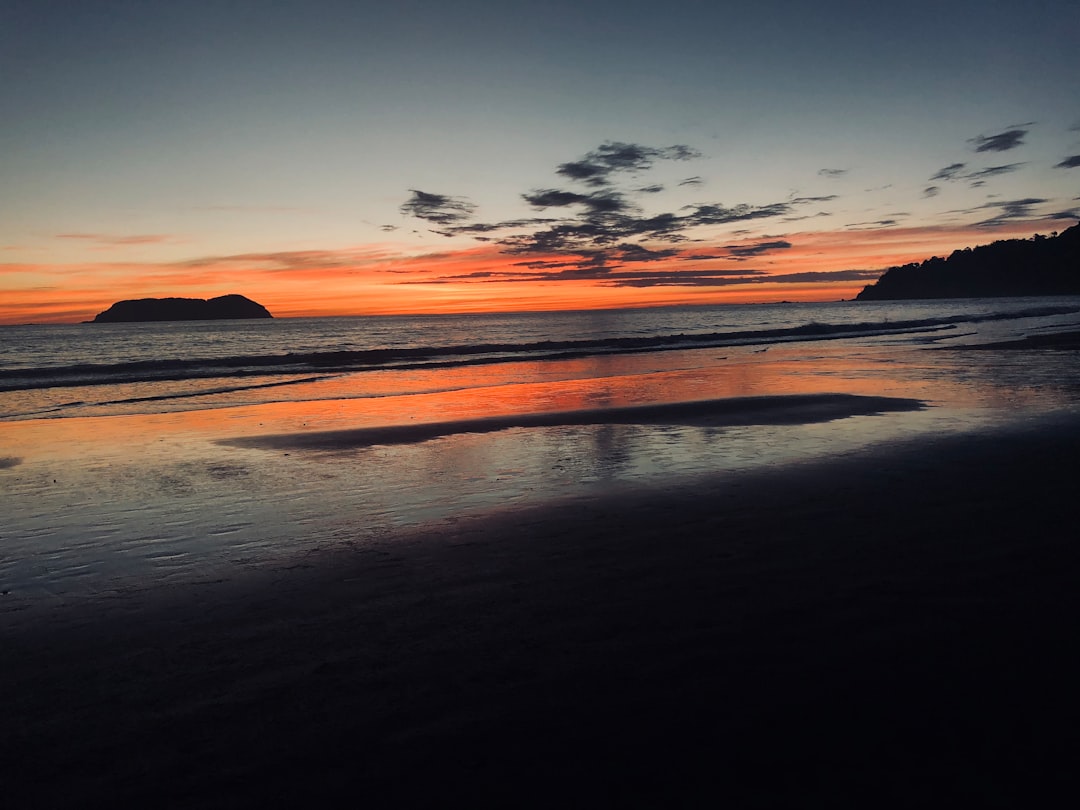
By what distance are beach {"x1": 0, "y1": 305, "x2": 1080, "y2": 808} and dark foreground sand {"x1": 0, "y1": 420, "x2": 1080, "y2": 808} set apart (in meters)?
0.02

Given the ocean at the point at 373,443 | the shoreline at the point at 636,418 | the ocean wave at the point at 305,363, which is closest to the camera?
the ocean at the point at 373,443

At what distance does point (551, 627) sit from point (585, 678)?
0.88m

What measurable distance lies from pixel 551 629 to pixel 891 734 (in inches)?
102

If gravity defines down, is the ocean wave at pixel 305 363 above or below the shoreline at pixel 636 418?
above

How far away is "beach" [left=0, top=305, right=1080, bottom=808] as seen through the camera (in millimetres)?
3820

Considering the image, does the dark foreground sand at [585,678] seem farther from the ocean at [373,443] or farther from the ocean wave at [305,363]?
the ocean wave at [305,363]

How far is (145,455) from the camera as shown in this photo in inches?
586

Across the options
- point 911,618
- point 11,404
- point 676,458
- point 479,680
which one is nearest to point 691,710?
point 479,680

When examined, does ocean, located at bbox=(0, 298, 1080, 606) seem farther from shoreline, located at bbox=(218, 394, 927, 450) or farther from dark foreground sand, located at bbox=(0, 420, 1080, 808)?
dark foreground sand, located at bbox=(0, 420, 1080, 808)

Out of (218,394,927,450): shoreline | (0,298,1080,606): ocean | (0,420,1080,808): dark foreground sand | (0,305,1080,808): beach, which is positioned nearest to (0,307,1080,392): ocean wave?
(0,298,1080,606): ocean

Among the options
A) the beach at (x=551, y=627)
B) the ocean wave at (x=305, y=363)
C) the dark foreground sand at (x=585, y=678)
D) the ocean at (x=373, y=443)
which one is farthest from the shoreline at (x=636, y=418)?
the ocean wave at (x=305, y=363)

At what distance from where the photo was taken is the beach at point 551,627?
12.5 feet

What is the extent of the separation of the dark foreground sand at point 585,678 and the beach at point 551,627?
24 mm

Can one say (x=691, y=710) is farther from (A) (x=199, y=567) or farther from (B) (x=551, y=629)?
(A) (x=199, y=567)
